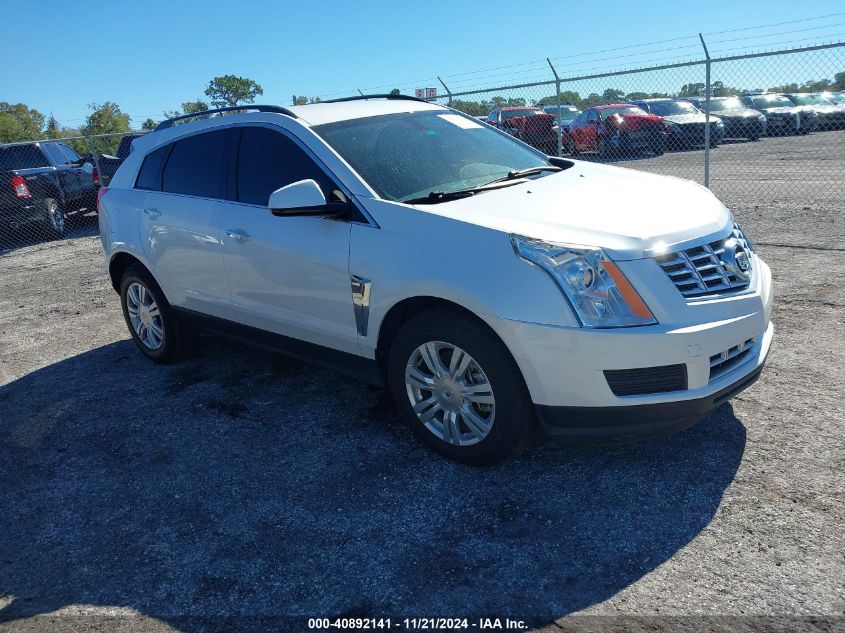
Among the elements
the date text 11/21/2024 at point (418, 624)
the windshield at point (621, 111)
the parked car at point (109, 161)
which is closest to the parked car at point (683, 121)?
the windshield at point (621, 111)

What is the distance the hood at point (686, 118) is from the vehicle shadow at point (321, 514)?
57.2ft

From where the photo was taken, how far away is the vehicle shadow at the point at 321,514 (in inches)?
111

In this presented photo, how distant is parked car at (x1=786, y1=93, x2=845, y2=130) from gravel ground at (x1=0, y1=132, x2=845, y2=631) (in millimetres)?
20030

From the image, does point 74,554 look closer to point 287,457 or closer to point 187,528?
point 187,528

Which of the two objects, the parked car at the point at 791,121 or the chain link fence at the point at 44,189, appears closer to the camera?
the chain link fence at the point at 44,189

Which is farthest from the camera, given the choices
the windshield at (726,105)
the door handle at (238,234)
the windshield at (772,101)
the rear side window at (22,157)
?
the windshield at (772,101)

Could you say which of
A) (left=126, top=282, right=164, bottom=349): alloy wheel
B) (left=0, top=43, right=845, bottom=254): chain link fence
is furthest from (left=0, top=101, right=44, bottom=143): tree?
(left=126, top=282, right=164, bottom=349): alloy wheel

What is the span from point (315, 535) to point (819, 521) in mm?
2115

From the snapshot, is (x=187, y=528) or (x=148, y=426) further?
(x=148, y=426)

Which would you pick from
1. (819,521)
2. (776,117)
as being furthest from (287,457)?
(776,117)

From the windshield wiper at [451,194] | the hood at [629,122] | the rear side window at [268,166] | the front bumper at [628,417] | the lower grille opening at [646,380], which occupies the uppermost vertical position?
the hood at [629,122]

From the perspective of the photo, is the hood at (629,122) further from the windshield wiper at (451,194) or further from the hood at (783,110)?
the windshield wiper at (451,194)

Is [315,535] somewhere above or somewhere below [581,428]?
below

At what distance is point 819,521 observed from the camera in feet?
9.71
